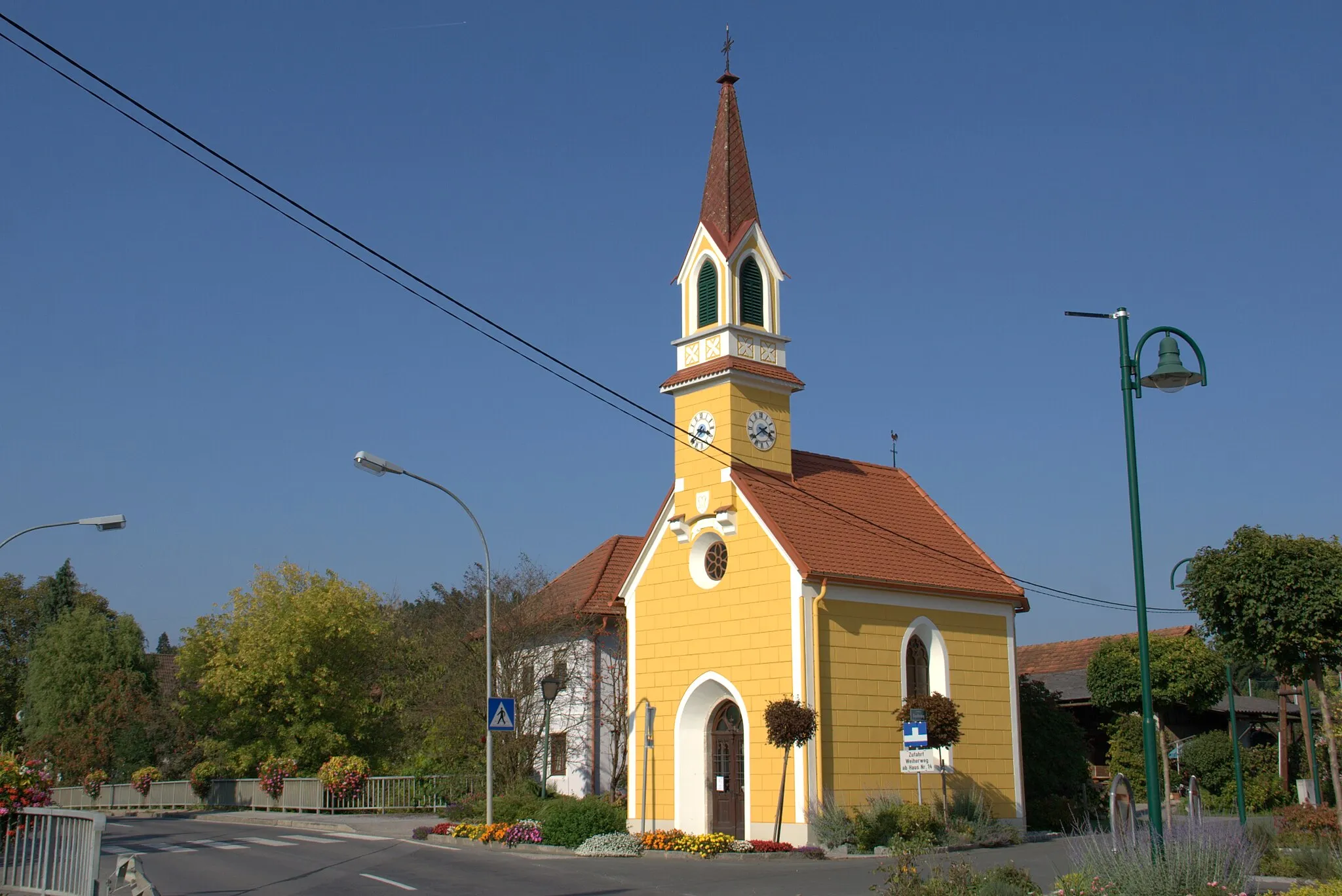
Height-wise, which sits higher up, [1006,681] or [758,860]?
[1006,681]

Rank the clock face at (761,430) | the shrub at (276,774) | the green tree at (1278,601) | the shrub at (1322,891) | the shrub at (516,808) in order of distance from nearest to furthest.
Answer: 1. the shrub at (1322,891)
2. the green tree at (1278,601)
3. the shrub at (516,808)
4. the clock face at (761,430)
5. the shrub at (276,774)

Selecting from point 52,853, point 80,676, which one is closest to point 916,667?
point 52,853

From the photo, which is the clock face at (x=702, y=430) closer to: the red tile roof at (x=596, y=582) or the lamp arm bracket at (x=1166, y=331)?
the red tile roof at (x=596, y=582)

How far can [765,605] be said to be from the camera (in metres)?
26.9

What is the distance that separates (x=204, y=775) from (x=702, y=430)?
24.1 metres

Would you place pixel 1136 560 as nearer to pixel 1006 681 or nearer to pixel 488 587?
pixel 488 587

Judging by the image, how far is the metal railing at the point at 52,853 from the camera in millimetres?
13930

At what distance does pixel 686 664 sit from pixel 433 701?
33.8 ft

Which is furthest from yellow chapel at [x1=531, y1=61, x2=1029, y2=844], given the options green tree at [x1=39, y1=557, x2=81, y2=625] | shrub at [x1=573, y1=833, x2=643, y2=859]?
green tree at [x1=39, y1=557, x2=81, y2=625]

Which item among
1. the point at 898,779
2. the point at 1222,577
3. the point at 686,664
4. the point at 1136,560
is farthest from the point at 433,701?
the point at 1136,560

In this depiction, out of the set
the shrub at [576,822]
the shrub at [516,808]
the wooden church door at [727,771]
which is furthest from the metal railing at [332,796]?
the shrub at [576,822]

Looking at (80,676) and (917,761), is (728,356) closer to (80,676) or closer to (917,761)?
(917,761)

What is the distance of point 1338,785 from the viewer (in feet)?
60.1

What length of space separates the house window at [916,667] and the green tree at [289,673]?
68.5 feet
